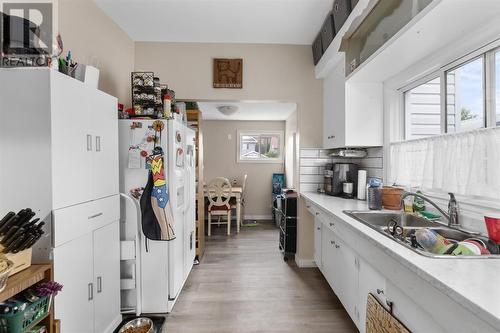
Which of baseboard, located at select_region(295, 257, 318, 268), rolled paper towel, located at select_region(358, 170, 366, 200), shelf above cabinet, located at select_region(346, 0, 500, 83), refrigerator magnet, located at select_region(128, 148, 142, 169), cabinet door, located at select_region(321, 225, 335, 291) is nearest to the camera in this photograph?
shelf above cabinet, located at select_region(346, 0, 500, 83)

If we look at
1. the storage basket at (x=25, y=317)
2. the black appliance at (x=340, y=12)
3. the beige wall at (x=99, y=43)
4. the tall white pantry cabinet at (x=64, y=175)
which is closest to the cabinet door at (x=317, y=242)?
the black appliance at (x=340, y=12)

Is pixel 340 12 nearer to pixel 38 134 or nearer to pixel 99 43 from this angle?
pixel 99 43

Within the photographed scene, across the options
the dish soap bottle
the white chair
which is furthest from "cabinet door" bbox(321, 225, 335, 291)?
the white chair

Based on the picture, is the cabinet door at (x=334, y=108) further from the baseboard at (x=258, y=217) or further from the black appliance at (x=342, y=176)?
the baseboard at (x=258, y=217)

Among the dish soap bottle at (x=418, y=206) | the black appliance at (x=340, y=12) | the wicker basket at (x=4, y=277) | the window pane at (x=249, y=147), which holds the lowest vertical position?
the wicker basket at (x=4, y=277)

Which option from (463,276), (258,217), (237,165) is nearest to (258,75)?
(463,276)

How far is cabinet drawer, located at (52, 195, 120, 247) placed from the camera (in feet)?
4.54

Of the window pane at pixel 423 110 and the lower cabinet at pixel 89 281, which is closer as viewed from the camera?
the lower cabinet at pixel 89 281

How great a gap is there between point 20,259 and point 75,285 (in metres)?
0.41

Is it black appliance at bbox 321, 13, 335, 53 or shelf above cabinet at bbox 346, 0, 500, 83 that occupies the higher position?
black appliance at bbox 321, 13, 335, 53

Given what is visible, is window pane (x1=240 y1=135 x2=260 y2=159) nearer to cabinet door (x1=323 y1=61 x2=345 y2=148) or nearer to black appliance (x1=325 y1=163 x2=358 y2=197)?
cabinet door (x1=323 y1=61 x2=345 y2=148)

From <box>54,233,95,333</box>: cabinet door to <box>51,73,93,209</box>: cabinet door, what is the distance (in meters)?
0.25

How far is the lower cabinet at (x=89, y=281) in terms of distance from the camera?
1439mm

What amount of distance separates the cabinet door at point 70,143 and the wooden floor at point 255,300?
127 cm
